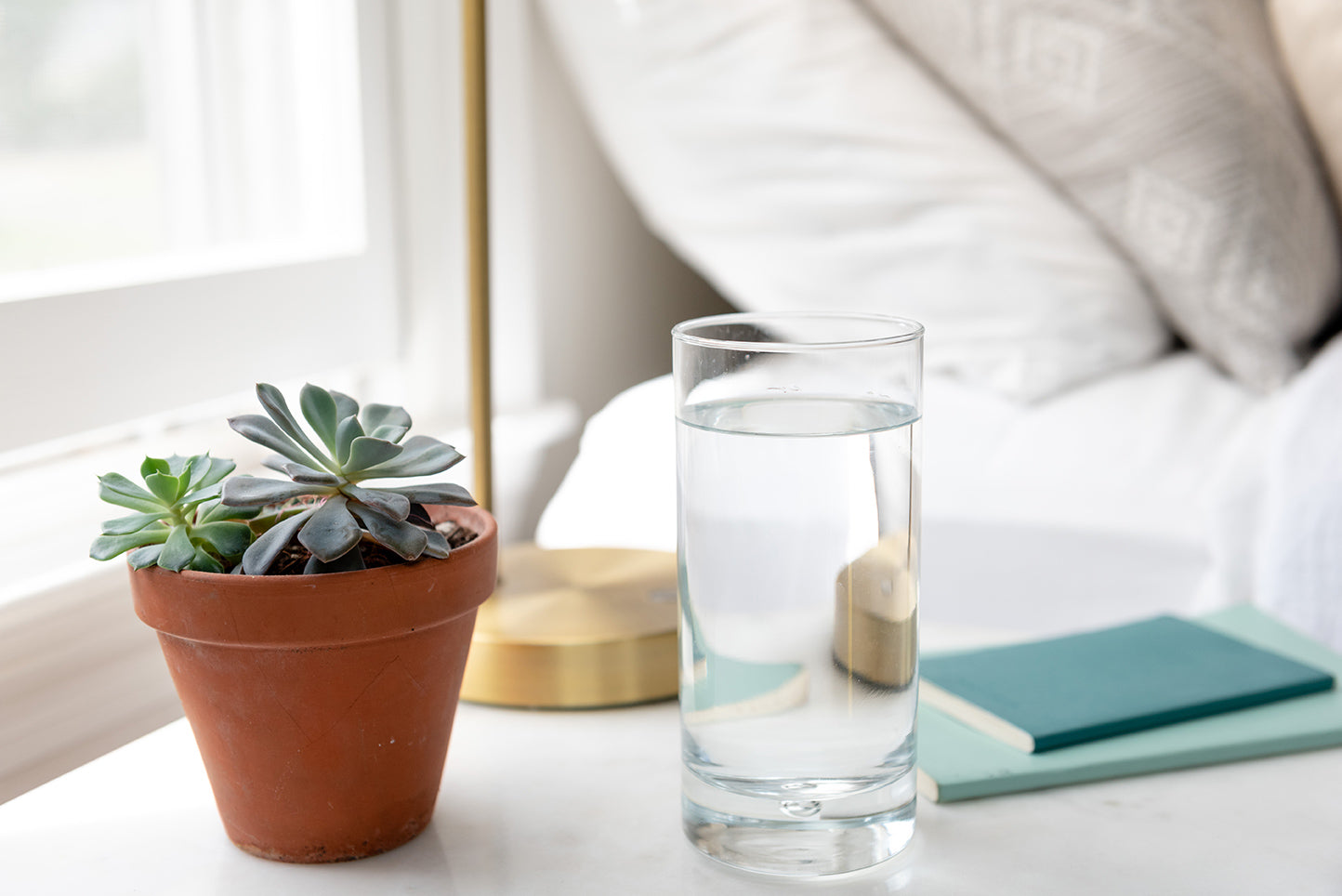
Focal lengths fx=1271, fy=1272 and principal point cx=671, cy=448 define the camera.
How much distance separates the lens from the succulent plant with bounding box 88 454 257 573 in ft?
1.47

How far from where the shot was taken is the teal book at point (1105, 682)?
56 centimetres

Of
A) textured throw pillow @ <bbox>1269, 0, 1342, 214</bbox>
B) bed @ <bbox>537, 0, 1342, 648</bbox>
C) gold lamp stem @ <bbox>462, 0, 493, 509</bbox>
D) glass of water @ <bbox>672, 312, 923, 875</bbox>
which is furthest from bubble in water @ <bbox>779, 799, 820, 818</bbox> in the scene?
textured throw pillow @ <bbox>1269, 0, 1342, 214</bbox>

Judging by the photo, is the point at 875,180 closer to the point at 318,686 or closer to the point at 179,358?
the point at 179,358

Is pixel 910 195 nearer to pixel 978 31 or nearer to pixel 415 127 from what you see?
pixel 978 31

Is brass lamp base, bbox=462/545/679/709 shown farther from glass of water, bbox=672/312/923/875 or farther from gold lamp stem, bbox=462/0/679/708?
glass of water, bbox=672/312/923/875

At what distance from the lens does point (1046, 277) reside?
1.06m

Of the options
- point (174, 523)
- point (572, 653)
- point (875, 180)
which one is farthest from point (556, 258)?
point (174, 523)

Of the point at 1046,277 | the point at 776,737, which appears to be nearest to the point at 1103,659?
the point at 776,737

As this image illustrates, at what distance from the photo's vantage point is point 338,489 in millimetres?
461

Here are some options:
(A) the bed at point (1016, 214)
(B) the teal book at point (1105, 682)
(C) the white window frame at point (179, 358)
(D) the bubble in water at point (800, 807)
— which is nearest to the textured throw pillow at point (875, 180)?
(A) the bed at point (1016, 214)

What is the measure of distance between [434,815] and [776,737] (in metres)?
0.16

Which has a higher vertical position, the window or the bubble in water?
the window

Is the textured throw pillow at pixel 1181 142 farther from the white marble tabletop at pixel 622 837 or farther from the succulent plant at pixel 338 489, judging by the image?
the succulent plant at pixel 338 489

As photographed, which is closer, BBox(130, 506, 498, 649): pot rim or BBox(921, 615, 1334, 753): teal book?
BBox(130, 506, 498, 649): pot rim
